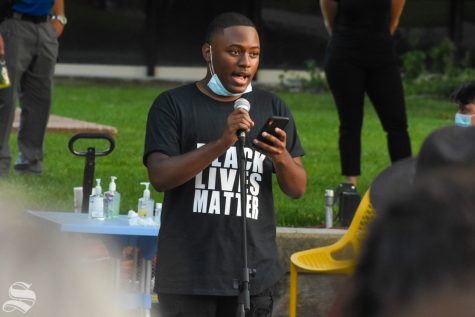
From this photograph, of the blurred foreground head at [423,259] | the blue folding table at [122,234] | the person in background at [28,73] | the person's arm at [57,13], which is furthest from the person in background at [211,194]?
the person's arm at [57,13]

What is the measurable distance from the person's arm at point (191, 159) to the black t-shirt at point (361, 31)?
11.7 feet

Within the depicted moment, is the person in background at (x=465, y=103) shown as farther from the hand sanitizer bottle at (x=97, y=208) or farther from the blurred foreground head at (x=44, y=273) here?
the blurred foreground head at (x=44, y=273)

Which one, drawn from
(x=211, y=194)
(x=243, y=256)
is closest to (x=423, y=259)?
(x=243, y=256)

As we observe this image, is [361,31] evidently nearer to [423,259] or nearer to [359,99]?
[359,99]

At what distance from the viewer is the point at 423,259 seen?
2.57ft

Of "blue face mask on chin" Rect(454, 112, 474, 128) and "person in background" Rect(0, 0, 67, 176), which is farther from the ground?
"person in background" Rect(0, 0, 67, 176)

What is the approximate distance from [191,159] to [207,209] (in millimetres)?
232

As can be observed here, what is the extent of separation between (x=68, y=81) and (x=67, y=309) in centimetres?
1537

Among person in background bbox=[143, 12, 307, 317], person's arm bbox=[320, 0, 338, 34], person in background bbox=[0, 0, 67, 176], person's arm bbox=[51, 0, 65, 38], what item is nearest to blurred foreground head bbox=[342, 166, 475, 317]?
person in background bbox=[143, 12, 307, 317]

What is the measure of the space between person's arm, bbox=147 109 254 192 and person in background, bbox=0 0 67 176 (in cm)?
420

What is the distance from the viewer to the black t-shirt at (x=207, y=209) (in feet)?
13.5

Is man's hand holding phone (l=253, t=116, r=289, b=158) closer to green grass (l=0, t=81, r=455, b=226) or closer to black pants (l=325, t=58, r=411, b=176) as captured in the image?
green grass (l=0, t=81, r=455, b=226)

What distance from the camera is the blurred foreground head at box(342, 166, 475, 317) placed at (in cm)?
78

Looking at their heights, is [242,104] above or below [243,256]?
above
